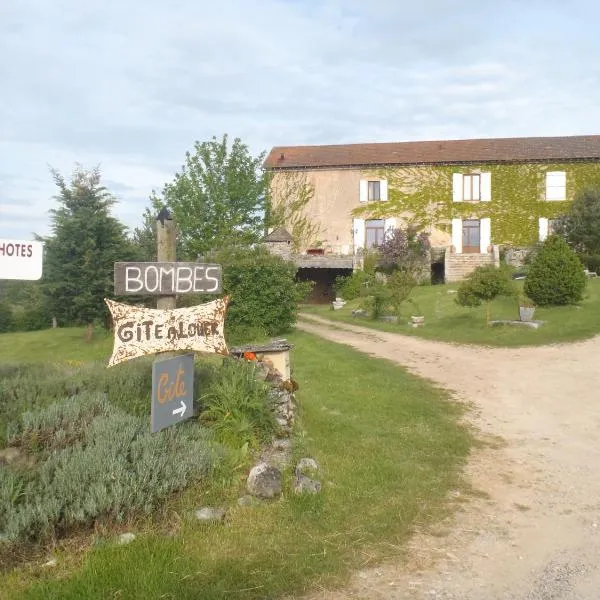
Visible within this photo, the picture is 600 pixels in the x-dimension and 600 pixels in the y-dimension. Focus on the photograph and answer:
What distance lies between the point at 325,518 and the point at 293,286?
38.5 feet

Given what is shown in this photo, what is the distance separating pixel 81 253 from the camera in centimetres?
1817

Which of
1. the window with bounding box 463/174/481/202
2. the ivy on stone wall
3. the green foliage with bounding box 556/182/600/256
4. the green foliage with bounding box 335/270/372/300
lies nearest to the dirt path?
the green foliage with bounding box 556/182/600/256

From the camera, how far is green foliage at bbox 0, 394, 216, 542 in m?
4.03

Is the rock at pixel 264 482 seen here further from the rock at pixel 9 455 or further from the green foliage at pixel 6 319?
the green foliage at pixel 6 319

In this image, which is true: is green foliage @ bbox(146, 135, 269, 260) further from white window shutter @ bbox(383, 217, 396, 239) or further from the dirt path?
the dirt path

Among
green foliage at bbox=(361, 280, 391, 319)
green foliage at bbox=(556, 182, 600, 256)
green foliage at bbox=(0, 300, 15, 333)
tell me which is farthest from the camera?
green foliage at bbox=(0, 300, 15, 333)

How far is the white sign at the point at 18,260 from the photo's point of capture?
4579 millimetres

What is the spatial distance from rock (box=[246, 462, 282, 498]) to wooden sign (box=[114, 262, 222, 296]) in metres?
1.79

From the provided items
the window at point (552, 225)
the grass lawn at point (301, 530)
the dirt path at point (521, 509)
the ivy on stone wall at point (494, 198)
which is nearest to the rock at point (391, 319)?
the dirt path at point (521, 509)

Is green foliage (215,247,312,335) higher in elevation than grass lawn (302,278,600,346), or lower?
higher

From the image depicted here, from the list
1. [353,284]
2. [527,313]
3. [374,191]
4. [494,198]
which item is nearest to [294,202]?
[374,191]

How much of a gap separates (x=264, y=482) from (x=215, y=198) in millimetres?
25913

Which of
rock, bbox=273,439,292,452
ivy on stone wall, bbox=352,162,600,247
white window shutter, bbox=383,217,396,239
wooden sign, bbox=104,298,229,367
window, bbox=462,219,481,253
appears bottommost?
rock, bbox=273,439,292,452

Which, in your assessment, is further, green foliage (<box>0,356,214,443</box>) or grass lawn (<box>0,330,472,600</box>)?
green foliage (<box>0,356,214,443</box>)
